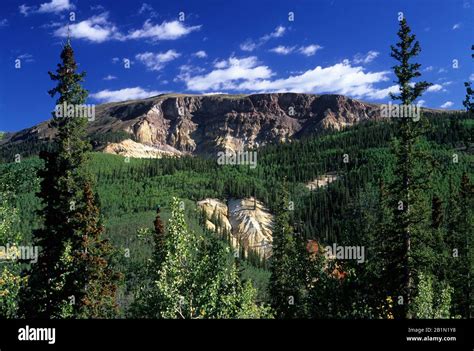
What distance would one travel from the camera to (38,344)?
908 centimetres

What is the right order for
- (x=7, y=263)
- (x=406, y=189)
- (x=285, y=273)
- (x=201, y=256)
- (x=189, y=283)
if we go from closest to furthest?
1. (x=7, y=263)
2. (x=189, y=283)
3. (x=201, y=256)
4. (x=406, y=189)
5. (x=285, y=273)

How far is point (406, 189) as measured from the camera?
31.5 m

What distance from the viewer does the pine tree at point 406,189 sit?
103ft

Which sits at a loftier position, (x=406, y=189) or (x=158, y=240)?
(x=406, y=189)

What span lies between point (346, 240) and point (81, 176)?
23.6m

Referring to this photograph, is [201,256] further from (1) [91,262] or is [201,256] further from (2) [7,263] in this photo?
(1) [91,262]

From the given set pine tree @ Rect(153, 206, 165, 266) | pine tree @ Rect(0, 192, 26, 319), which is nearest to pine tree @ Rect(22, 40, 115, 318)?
pine tree @ Rect(153, 206, 165, 266)

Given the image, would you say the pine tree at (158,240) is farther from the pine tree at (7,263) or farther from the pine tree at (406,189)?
the pine tree at (406,189)

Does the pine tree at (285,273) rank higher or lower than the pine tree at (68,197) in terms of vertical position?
lower

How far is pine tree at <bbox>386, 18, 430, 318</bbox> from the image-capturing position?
3139 centimetres

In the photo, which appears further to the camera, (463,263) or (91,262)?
(463,263)

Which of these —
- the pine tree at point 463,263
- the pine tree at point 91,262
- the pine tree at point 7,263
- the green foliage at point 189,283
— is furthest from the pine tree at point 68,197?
the pine tree at point 463,263

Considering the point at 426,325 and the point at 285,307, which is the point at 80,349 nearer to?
the point at 426,325

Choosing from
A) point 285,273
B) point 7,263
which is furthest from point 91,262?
point 285,273
